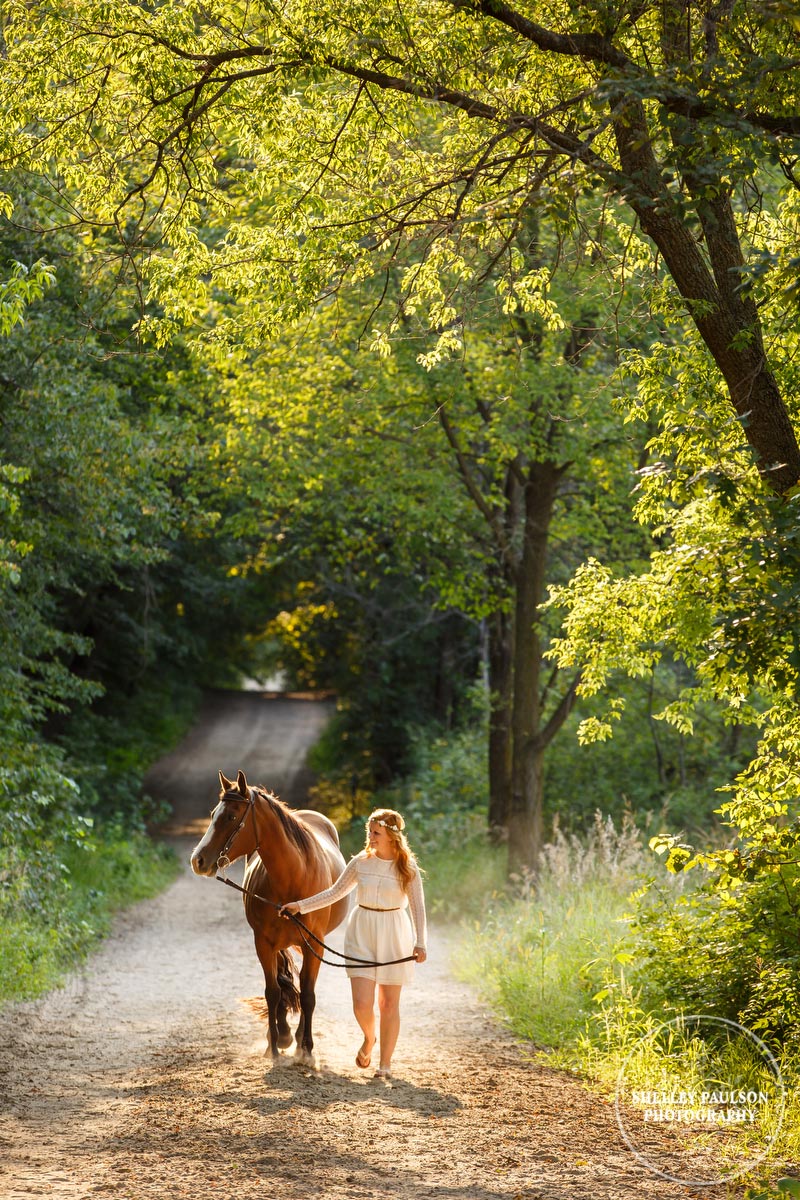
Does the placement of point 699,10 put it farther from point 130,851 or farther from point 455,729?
point 455,729

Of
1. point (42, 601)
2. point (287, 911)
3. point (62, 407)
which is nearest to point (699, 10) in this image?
point (287, 911)

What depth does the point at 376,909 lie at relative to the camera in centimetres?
769

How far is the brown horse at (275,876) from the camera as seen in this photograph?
752 centimetres

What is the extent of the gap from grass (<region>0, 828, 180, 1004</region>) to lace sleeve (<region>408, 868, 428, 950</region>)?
4121 millimetres

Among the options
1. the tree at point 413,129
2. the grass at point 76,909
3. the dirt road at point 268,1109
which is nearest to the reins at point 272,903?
the dirt road at point 268,1109

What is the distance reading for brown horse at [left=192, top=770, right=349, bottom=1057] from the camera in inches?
296

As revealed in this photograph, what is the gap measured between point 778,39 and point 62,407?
23.3ft

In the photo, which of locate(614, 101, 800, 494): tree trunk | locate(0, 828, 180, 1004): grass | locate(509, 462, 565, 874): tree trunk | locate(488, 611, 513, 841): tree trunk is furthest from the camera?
locate(488, 611, 513, 841): tree trunk

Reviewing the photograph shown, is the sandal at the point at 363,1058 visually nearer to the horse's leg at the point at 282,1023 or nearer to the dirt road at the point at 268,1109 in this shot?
the dirt road at the point at 268,1109

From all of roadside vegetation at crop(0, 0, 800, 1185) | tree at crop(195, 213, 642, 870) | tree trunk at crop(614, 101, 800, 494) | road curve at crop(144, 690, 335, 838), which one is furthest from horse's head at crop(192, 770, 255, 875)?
road curve at crop(144, 690, 335, 838)

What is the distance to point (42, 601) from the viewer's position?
14.0 meters

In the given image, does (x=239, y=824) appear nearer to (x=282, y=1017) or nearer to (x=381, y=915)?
(x=381, y=915)

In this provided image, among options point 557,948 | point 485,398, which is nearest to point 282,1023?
point 557,948

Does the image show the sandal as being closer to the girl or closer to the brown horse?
the girl
